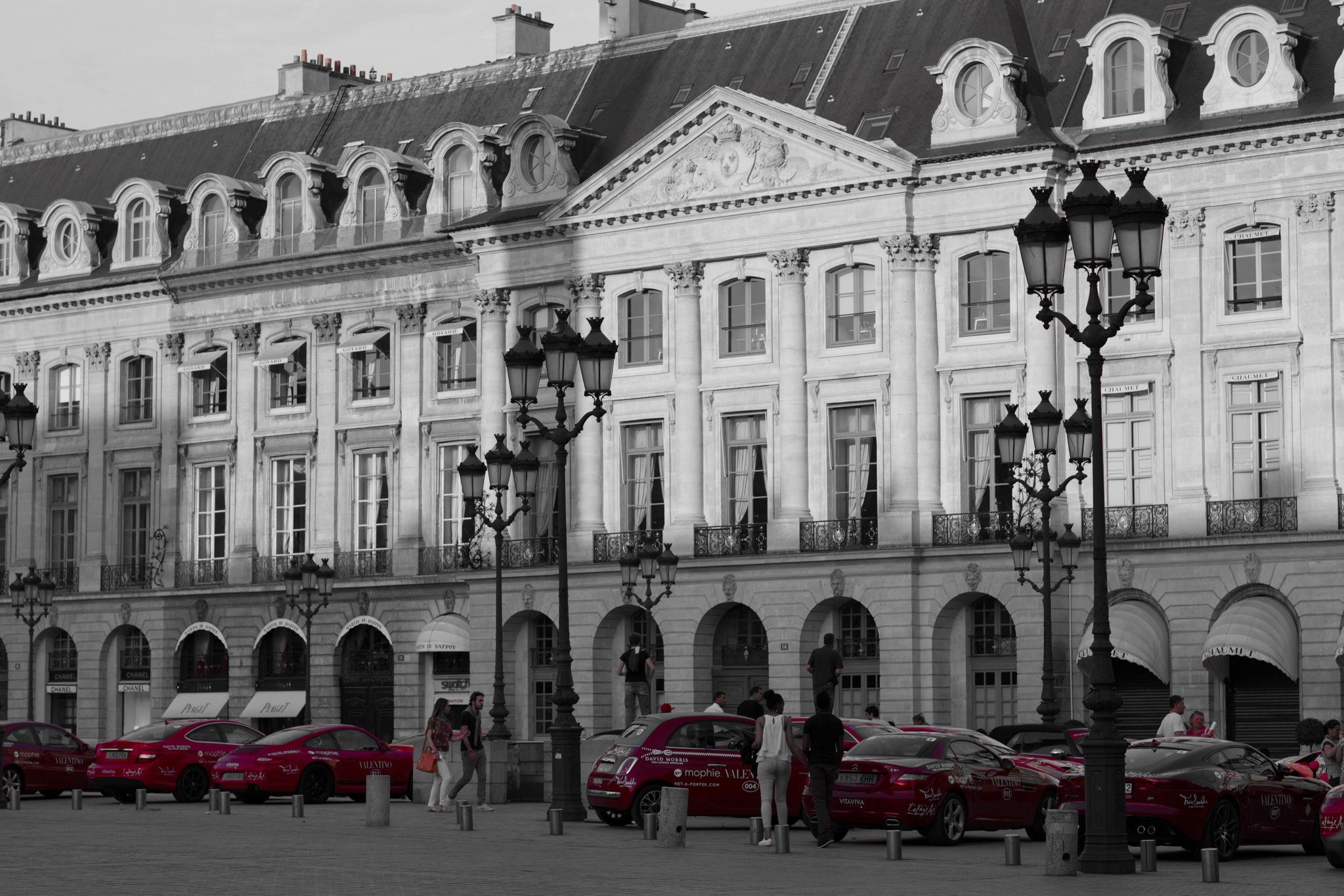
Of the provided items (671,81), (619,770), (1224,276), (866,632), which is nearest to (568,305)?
(671,81)

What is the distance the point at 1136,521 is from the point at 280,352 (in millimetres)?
25186

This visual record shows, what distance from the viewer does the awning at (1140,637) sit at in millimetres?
49094

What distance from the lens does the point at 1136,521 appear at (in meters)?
50.2

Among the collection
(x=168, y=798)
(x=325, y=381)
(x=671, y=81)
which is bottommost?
(x=168, y=798)

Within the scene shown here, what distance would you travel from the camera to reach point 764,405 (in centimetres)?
5547

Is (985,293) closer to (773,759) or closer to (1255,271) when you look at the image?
(1255,271)

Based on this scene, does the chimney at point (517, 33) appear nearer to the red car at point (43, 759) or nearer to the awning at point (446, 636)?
the awning at point (446, 636)

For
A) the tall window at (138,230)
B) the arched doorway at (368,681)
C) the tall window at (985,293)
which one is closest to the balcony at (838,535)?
the tall window at (985,293)

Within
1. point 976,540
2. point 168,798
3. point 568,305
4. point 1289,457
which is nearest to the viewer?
point 168,798

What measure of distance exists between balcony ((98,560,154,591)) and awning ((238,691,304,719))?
562 centimetres

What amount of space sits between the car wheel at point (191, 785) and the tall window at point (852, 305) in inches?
767

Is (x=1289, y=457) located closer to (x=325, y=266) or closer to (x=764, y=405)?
(x=764, y=405)

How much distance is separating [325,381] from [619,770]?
1369 inches

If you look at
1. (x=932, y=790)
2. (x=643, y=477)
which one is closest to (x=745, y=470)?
(x=643, y=477)
